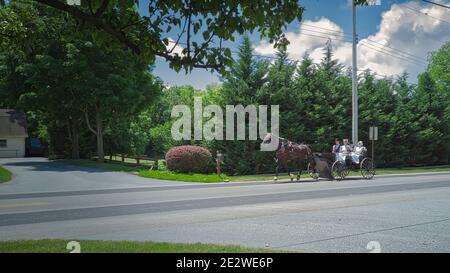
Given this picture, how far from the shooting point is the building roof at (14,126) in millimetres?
64812

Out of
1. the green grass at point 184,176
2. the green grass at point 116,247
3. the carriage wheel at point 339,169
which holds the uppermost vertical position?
the carriage wheel at point 339,169

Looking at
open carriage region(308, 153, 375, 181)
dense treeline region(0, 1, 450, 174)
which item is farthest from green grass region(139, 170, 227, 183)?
open carriage region(308, 153, 375, 181)

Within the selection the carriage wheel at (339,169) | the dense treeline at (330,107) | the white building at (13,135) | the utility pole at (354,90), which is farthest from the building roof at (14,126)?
the carriage wheel at (339,169)

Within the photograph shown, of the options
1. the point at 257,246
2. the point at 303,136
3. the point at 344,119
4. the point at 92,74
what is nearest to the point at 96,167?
the point at 92,74

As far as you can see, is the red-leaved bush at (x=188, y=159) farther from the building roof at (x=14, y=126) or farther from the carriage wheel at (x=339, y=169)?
the building roof at (x=14, y=126)

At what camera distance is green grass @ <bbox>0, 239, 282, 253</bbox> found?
7.51 m

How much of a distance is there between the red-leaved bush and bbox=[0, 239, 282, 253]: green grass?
22239mm

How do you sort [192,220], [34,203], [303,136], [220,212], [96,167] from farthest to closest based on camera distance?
[96,167] < [303,136] < [34,203] < [220,212] < [192,220]

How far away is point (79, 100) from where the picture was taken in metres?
42.2

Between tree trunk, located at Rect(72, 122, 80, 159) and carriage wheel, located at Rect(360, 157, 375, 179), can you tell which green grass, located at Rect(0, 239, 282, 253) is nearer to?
carriage wheel, located at Rect(360, 157, 375, 179)

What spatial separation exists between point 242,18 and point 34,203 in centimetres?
1172

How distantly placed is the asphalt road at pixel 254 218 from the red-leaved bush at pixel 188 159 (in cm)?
1121

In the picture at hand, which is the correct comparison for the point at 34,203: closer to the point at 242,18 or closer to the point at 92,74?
the point at 242,18
